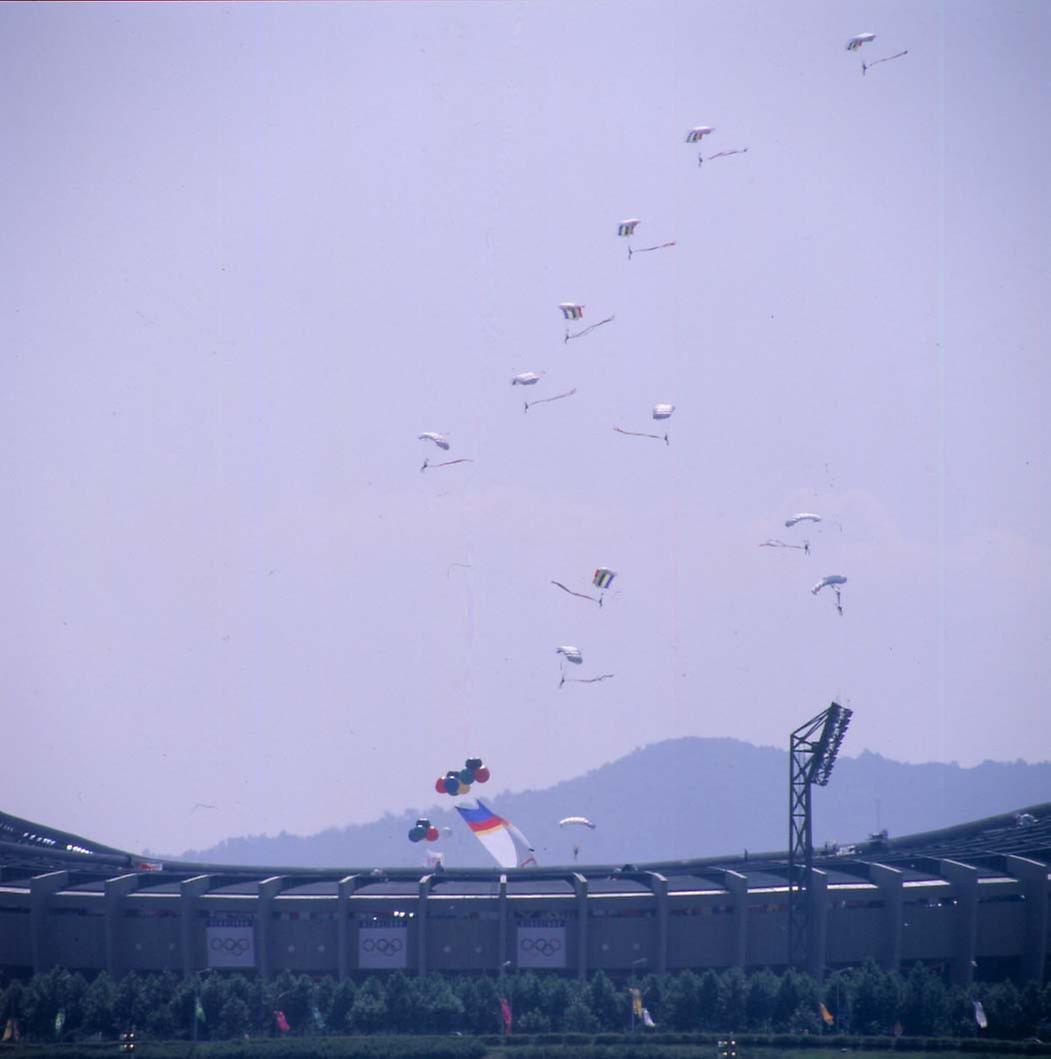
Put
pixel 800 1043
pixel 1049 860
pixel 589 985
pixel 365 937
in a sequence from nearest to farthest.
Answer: pixel 800 1043, pixel 589 985, pixel 365 937, pixel 1049 860

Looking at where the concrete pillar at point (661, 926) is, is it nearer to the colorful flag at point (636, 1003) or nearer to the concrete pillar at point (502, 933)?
the colorful flag at point (636, 1003)

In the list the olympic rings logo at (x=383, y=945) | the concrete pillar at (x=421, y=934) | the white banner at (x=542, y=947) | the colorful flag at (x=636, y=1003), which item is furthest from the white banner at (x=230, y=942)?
the colorful flag at (x=636, y=1003)

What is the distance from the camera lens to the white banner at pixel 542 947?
6575 cm

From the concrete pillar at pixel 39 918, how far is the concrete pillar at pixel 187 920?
7.26m

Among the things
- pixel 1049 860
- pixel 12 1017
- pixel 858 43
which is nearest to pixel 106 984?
pixel 12 1017

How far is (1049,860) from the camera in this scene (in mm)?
72562

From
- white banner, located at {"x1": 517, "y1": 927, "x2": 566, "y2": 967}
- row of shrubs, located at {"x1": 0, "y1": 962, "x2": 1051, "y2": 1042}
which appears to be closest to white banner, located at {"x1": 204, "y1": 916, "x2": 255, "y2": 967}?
row of shrubs, located at {"x1": 0, "y1": 962, "x2": 1051, "y2": 1042}

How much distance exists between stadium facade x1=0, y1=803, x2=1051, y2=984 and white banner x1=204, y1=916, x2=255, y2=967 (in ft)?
0.23

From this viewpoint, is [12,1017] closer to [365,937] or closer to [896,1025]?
[365,937]

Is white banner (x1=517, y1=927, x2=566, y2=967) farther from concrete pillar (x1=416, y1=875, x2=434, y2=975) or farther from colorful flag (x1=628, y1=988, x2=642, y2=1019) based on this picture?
colorful flag (x1=628, y1=988, x2=642, y2=1019)

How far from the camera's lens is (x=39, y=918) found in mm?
67375

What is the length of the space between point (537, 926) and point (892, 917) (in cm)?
1776

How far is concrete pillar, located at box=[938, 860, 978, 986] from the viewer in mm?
66125

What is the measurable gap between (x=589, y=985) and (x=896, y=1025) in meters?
13.4
